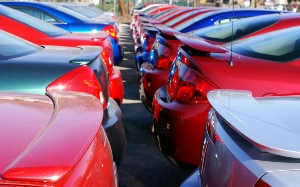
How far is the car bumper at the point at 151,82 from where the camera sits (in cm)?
632

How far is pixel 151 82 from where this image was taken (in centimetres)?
642

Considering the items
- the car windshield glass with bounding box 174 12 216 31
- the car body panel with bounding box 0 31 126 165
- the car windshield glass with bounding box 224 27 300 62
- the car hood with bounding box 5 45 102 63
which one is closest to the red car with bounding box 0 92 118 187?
the car body panel with bounding box 0 31 126 165

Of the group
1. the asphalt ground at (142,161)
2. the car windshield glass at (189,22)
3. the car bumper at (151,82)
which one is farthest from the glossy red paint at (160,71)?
the car windshield glass at (189,22)

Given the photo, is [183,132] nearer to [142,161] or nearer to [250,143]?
[142,161]

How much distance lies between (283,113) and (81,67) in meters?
1.74

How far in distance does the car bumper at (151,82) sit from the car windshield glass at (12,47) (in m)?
1.80

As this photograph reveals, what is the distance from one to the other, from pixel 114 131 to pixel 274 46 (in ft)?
5.16

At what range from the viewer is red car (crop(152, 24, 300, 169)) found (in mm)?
4055

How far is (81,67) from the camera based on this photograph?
392 centimetres

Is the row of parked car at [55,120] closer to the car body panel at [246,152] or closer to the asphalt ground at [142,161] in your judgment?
the car body panel at [246,152]

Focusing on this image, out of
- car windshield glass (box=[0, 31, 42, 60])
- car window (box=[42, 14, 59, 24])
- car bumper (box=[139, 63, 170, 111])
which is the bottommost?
car bumper (box=[139, 63, 170, 111])

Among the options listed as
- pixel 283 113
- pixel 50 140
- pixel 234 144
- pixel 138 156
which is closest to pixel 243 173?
Result: pixel 234 144

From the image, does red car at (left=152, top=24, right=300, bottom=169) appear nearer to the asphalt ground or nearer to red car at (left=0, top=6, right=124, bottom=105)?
the asphalt ground

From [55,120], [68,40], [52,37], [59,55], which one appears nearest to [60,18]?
[52,37]
